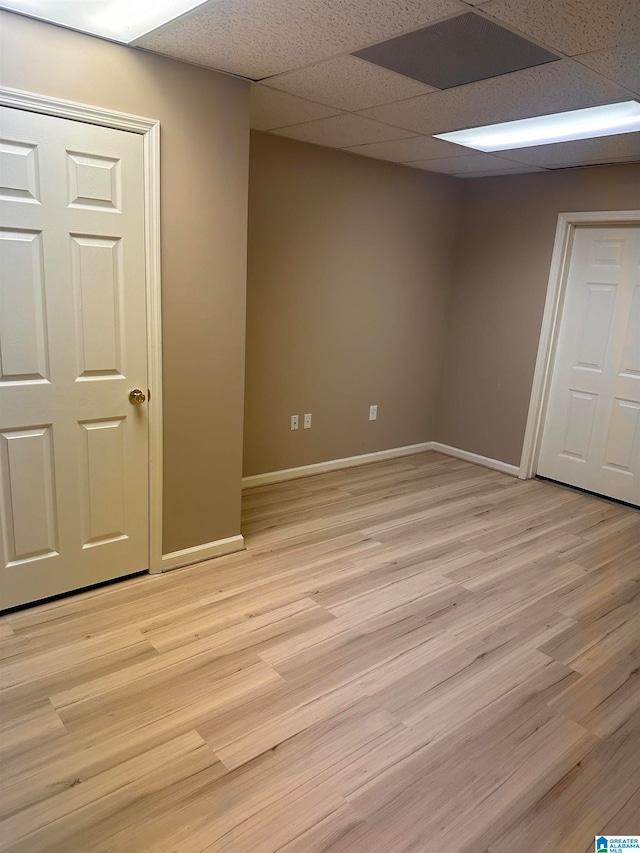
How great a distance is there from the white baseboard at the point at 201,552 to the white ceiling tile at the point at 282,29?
7.57 ft

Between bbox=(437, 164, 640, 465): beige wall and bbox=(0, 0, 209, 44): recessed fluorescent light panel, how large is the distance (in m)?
3.25

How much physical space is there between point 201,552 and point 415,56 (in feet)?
8.22

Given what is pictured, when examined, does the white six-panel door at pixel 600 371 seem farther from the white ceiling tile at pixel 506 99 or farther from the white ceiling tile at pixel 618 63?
the white ceiling tile at pixel 618 63

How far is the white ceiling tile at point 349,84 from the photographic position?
2428mm

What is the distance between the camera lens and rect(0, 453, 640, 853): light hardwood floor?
5.57ft

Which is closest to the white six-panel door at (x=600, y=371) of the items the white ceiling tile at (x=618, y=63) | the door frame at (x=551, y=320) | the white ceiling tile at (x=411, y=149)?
the door frame at (x=551, y=320)

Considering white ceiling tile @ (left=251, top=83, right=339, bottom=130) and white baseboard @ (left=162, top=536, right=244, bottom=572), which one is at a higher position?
white ceiling tile @ (left=251, top=83, right=339, bottom=130)

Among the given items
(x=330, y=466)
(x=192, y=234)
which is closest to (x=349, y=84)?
(x=192, y=234)

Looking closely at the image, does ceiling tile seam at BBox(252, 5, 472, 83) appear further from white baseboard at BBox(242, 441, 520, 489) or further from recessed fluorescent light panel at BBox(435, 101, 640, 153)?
white baseboard at BBox(242, 441, 520, 489)

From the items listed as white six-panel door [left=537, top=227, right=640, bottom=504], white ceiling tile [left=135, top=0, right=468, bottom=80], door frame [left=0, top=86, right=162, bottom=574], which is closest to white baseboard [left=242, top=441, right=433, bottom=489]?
white six-panel door [left=537, top=227, right=640, bottom=504]

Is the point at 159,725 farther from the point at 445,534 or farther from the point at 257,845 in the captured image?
the point at 445,534

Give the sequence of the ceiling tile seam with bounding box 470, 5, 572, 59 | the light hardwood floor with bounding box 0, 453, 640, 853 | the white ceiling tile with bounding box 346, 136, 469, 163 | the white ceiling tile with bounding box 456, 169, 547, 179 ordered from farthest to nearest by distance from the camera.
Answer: the white ceiling tile with bounding box 456, 169, 547, 179
the white ceiling tile with bounding box 346, 136, 469, 163
the ceiling tile seam with bounding box 470, 5, 572, 59
the light hardwood floor with bounding box 0, 453, 640, 853

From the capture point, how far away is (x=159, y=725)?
79.5 inches

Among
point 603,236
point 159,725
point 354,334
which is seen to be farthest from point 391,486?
point 159,725
